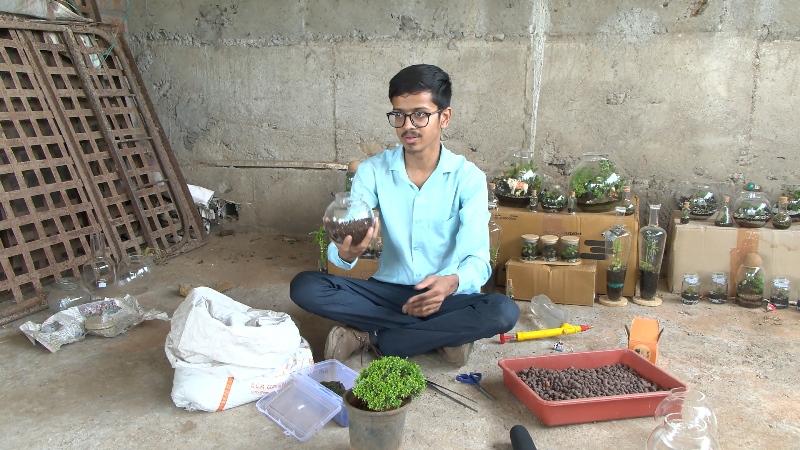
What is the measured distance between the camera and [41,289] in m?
3.80

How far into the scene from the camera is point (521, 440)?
2.12 m

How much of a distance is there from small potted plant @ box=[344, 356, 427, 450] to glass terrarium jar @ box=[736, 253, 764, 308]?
256 cm

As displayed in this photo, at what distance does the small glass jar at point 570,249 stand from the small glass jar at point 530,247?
0.17 m

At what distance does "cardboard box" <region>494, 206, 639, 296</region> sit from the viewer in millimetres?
3922

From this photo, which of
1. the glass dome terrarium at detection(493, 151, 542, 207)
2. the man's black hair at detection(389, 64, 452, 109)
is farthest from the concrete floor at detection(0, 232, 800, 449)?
the man's black hair at detection(389, 64, 452, 109)

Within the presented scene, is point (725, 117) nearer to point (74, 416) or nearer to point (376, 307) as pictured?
point (376, 307)

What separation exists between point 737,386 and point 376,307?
1.64 m

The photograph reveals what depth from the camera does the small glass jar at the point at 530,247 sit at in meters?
3.95

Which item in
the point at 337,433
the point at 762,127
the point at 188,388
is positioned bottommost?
the point at 337,433

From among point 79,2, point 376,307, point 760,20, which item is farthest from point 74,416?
point 760,20

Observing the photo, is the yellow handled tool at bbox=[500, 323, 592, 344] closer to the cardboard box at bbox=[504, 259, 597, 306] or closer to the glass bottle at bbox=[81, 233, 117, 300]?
the cardboard box at bbox=[504, 259, 597, 306]

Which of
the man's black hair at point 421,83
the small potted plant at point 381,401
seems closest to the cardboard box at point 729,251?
the man's black hair at point 421,83

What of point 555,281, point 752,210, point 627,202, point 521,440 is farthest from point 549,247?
point 521,440

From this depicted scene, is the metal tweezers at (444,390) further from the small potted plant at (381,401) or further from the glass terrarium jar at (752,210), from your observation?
the glass terrarium jar at (752,210)
